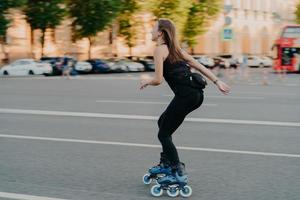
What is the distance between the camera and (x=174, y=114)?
589 cm

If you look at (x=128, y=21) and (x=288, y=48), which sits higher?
(x=288, y=48)

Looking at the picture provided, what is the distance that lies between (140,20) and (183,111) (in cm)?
4843

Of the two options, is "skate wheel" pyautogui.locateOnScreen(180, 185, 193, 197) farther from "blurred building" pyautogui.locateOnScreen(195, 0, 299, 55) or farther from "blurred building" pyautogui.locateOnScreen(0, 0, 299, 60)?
"blurred building" pyautogui.locateOnScreen(195, 0, 299, 55)

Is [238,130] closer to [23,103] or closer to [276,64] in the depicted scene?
[23,103]

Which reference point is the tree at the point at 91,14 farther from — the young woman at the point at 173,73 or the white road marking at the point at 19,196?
the white road marking at the point at 19,196

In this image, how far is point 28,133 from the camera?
10211mm

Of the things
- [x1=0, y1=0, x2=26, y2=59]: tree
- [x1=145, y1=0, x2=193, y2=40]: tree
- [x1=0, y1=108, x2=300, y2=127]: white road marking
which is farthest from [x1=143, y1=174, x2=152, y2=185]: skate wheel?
[x1=145, y1=0, x2=193, y2=40]: tree

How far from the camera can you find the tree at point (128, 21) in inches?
2048

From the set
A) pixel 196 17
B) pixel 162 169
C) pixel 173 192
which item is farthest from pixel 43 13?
pixel 173 192

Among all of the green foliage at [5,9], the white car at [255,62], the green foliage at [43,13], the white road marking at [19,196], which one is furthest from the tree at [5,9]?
the white road marking at [19,196]

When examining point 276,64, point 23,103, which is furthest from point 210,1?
point 23,103

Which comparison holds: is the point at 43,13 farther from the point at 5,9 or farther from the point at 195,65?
the point at 195,65

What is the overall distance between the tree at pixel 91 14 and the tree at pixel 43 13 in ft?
10.5

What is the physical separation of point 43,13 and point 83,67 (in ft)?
16.9
